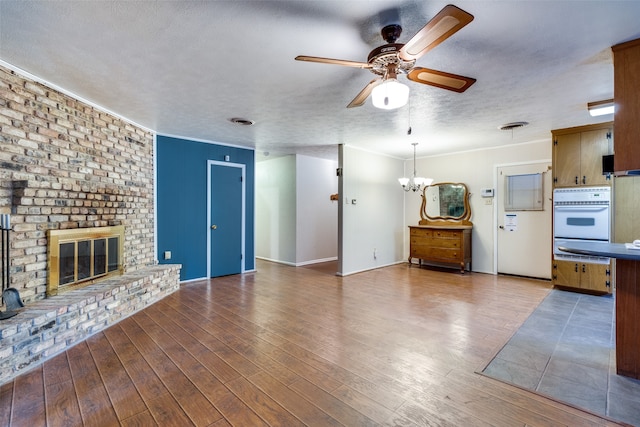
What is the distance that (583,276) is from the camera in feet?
14.2

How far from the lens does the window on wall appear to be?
17.1 ft

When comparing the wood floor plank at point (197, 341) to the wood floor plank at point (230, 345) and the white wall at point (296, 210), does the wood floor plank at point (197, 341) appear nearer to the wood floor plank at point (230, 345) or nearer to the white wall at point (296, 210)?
the wood floor plank at point (230, 345)

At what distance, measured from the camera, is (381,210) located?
6332 mm

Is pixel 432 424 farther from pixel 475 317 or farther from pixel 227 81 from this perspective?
pixel 227 81

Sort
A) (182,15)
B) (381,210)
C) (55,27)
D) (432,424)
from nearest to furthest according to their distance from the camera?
(432,424) → (182,15) → (55,27) → (381,210)

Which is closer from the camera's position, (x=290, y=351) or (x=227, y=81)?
(x=290, y=351)

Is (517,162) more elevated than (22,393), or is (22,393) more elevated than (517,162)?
(517,162)

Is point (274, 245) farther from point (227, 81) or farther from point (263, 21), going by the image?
point (263, 21)

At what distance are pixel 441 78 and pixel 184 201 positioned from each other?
4.29 meters

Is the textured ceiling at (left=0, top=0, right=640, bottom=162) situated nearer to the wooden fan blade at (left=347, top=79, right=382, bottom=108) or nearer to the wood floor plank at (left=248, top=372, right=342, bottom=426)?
the wooden fan blade at (left=347, top=79, right=382, bottom=108)

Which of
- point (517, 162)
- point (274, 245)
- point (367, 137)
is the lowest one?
point (274, 245)

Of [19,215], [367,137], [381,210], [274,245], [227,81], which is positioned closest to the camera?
[19,215]

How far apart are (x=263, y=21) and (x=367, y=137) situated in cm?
322

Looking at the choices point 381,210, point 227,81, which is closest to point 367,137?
point 381,210
